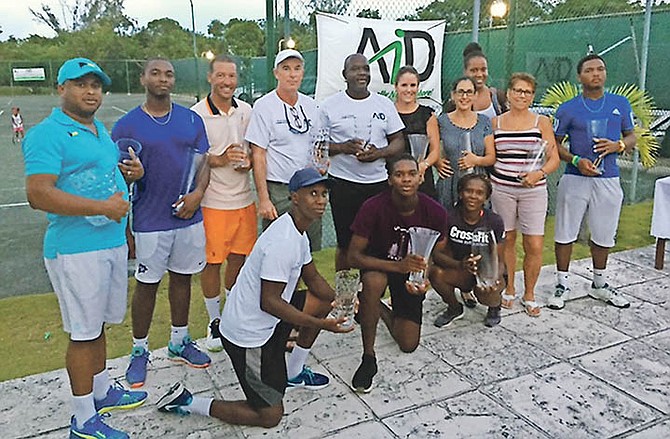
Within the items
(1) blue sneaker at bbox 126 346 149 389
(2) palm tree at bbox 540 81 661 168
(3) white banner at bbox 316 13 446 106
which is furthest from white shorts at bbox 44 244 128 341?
(2) palm tree at bbox 540 81 661 168

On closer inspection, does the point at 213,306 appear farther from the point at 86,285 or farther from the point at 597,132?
the point at 597,132

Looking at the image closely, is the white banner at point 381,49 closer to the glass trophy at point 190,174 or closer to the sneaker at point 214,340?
the glass trophy at point 190,174

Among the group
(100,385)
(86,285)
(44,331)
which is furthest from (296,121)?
(44,331)

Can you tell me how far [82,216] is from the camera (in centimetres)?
241

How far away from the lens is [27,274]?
17.5 ft

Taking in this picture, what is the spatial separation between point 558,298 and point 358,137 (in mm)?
1990

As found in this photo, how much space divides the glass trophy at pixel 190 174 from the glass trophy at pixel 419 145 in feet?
4.44

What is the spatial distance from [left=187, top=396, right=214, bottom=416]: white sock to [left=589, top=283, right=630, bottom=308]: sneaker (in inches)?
122

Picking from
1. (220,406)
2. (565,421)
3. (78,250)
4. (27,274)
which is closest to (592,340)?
(565,421)

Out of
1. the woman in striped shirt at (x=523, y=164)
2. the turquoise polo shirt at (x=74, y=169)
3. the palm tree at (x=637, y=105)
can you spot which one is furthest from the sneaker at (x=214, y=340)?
the palm tree at (x=637, y=105)

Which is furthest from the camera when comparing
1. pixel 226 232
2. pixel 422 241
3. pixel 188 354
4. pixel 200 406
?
pixel 226 232

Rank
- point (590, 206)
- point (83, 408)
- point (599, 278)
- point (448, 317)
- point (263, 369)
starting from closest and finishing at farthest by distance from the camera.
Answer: point (83, 408) < point (263, 369) < point (448, 317) < point (590, 206) < point (599, 278)

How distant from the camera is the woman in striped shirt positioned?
392cm

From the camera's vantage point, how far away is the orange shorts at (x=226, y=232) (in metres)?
3.53
